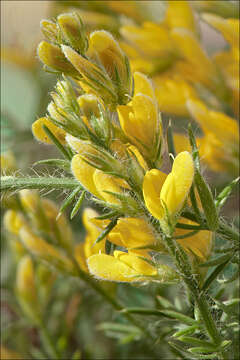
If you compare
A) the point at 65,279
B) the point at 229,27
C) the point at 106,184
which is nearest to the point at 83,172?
the point at 106,184

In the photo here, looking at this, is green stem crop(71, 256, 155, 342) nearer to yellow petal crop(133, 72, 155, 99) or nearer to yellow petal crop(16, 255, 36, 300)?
yellow petal crop(16, 255, 36, 300)

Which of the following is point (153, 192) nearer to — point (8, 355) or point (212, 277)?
point (212, 277)

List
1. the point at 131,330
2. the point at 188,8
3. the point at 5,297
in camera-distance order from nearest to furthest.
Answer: the point at 131,330, the point at 188,8, the point at 5,297

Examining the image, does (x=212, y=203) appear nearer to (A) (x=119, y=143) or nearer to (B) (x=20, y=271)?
(A) (x=119, y=143)

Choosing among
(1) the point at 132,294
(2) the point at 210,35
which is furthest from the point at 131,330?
(2) the point at 210,35

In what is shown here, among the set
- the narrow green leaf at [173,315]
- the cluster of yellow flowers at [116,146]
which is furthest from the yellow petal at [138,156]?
the narrow green leaf at [173,315]

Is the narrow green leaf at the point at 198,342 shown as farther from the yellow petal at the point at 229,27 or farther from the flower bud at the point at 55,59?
the yellow petal at the point at 229,27

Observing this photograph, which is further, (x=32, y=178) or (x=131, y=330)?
(x=131, y=330)
